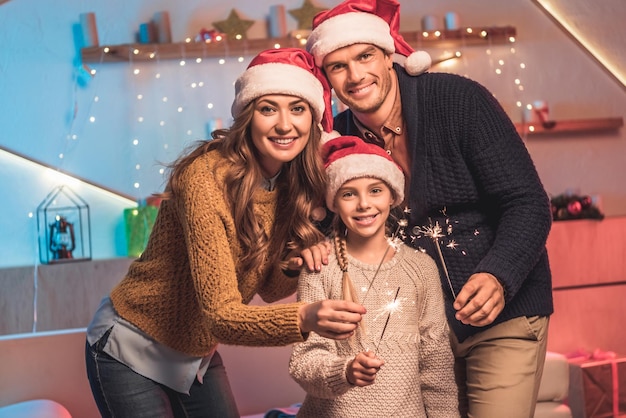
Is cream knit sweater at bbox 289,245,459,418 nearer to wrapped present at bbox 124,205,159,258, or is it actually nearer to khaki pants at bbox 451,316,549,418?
khaki pants at bbox 451,316,549,418

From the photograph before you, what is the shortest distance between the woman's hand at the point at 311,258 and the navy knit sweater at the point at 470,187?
0.68 feet

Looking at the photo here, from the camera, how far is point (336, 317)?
4.26 feet

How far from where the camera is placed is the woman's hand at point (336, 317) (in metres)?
1.29

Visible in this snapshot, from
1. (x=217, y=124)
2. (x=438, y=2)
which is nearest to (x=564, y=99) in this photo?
(x=438, y=2)

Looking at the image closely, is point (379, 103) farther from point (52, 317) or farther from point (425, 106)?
point (52, 317)

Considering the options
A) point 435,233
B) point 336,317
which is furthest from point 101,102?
point 336,317

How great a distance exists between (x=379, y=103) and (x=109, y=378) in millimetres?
796

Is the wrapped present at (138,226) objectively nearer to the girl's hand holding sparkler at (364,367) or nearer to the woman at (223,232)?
the woman at (223,232)

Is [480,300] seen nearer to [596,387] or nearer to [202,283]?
[202,283]

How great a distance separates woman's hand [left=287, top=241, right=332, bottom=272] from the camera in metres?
1.73

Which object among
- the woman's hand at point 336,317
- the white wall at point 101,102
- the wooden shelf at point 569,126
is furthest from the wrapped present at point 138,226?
the woman's hand at point 336,317

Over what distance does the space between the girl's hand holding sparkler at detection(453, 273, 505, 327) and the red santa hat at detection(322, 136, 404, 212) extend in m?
0.29

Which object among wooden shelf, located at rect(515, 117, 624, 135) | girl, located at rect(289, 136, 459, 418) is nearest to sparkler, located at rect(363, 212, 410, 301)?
girl, located at rect(289, 136, 459, 418)

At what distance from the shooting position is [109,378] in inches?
66.9
